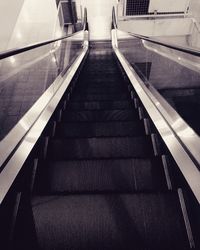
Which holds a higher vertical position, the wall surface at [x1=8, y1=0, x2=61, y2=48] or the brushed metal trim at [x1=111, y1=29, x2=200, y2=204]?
the wall surface at [x1=8, y1=0, x2=61, y2=48]

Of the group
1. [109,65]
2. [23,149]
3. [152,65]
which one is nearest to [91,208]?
[23,149]

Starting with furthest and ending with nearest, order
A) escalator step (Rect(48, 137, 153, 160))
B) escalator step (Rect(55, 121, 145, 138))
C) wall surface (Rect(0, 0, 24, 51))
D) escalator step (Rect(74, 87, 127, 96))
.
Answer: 1. wall surface (Rect(0, 0, 24, 51))
2. escalator step (Rect(74, 87, 127, 96))
3. escalator step (Rect(55, 121, 145, 138))
4. escalator step (Rect(48, 137, 153, 160))

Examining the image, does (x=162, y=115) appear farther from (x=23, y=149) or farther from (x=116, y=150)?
(x=23, y=149)

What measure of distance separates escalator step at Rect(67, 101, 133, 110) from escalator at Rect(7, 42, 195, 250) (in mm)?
558

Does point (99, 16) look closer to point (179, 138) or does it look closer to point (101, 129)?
point (101, 129)

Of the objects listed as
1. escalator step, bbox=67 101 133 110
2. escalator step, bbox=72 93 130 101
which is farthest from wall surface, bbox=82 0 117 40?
escalator step, bbox=67 101 133 110

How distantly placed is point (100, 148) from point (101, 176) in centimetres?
44

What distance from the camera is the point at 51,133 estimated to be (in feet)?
8.07

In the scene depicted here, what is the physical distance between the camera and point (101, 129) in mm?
2496

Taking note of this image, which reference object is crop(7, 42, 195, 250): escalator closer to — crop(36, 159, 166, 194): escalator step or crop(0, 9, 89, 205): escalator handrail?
crop(36, 159, 166, 194): escalator step

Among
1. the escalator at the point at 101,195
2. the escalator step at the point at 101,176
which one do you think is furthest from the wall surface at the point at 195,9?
the escalator step at the point at 101,176

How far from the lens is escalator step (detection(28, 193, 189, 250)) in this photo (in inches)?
48.7

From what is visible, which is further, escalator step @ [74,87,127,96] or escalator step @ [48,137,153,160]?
escalator step @ [74,87,127,96]

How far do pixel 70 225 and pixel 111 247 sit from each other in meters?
0.29
